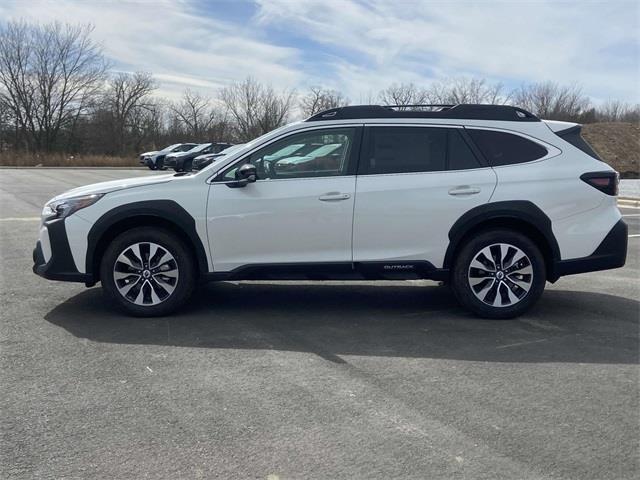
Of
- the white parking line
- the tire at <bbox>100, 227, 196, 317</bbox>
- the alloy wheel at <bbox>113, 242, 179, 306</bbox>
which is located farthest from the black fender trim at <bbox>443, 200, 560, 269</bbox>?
the white parking line

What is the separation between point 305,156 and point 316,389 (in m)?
2.42

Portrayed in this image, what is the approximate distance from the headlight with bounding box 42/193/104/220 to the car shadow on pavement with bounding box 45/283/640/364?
0.93m

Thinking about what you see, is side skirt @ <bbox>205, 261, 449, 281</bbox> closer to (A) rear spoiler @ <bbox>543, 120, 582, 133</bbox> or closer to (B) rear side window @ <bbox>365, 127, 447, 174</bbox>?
(B) rear side window @ <bbox>365, 127, 447, 174</bbox>

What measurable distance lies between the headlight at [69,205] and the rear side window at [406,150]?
2535 millimetres

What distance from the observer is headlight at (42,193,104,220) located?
5.47m

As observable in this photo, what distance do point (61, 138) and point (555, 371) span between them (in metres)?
58.0

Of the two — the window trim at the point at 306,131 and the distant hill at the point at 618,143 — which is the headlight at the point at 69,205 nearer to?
the window trim at the point at 306,131

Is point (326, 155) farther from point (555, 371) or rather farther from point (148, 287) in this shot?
point (555, 371)

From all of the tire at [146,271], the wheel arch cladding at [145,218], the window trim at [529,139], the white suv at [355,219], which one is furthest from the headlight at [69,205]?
the window trim at [529,139]

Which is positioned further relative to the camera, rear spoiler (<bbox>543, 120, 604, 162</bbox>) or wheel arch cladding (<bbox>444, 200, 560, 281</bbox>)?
rear spoiler (<bbox>543, 120, 604, 162</bbox>)

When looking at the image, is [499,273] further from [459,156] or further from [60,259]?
[60,259]

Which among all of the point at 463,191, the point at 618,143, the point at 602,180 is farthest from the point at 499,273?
the point at 618,143

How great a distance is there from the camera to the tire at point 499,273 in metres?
5.54

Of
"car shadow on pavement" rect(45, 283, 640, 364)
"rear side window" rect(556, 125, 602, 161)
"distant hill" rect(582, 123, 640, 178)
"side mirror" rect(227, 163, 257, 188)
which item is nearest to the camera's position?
"car shadow on pavement" rect(45, 283, 640, 364)
